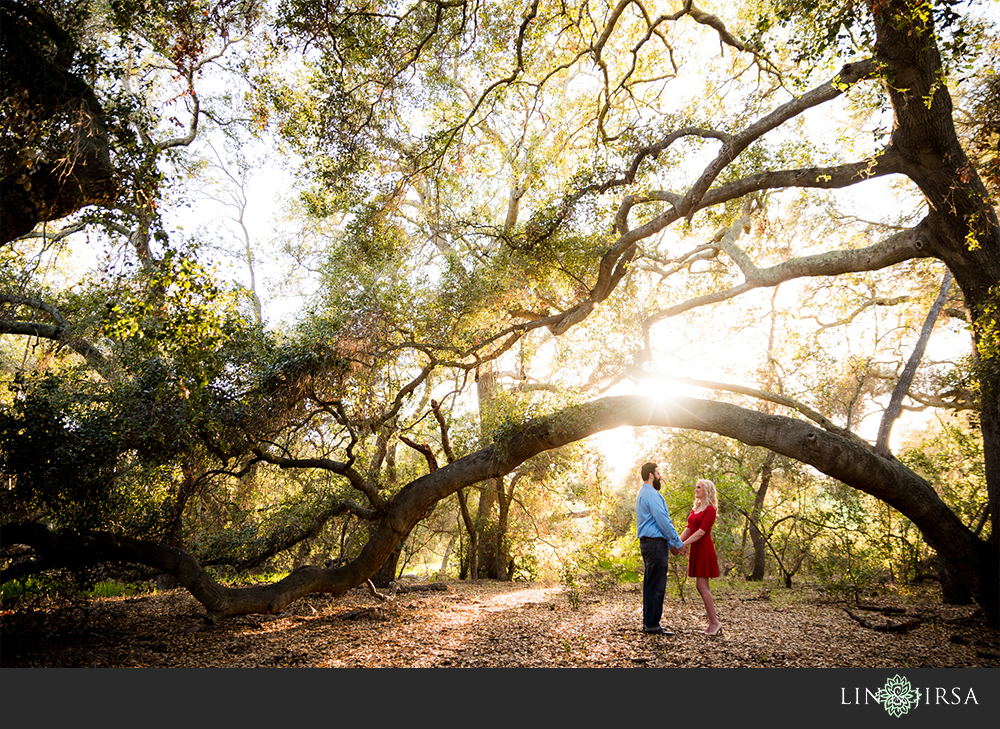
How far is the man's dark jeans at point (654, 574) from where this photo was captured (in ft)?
15.6

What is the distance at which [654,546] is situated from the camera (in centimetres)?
477

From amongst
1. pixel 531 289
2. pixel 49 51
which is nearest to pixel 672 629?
pixel 531 289

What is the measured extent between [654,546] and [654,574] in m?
0.26

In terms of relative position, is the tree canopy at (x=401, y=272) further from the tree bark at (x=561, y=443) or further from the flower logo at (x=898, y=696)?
the flower logo at (x=898, y=696)

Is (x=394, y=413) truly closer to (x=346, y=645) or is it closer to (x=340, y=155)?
(x=346, y=645)

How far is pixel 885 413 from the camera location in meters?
6.23

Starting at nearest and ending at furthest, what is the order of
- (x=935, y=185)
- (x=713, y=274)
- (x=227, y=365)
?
(x=935, y=185)
(x=227, y=365)
(x=713, y=274)

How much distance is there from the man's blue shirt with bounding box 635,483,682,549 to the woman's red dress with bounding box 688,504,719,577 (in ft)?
0.91

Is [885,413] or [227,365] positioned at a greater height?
[227,365]

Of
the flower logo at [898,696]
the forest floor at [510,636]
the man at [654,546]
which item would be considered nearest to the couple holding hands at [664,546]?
the man at [654,546]

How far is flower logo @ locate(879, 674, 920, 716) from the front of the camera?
9.86 ft

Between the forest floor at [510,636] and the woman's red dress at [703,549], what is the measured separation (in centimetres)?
57

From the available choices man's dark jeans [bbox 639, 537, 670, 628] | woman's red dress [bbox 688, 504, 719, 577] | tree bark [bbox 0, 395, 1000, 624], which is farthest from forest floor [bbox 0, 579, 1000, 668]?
woman's red dress [bbox 688, 504, 719, 577]

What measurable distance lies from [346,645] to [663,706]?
3097 mm
